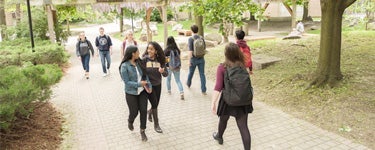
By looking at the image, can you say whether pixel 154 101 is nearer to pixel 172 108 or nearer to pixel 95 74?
pixel 172 108

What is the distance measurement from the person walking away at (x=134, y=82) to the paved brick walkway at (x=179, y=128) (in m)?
0.53

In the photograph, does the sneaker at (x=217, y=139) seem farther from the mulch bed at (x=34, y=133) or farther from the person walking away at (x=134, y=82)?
the mulch bed at (x=34, y=133)

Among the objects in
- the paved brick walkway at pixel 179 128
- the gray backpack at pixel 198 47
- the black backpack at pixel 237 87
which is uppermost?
the gray backpack at pixel 198 47

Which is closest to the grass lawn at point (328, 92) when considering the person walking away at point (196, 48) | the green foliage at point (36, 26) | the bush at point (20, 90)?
the person walking away at point (196, 48)

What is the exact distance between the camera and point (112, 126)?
5691 mm

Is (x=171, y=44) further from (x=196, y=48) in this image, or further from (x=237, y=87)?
(x=237, y=87)

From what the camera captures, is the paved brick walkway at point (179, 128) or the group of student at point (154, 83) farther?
the paved brick walkway at point (179, 128)

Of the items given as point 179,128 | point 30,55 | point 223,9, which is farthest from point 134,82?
point 30,55

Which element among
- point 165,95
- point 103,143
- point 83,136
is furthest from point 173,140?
point 165,95

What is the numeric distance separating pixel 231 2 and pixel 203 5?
34.1 inches

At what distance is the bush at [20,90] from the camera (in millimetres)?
4203

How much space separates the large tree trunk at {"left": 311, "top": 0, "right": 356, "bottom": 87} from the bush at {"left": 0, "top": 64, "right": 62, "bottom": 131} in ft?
17.7

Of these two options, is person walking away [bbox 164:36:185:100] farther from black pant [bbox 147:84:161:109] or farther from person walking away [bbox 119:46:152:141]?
person walking away [bbox 119:46:152:141]

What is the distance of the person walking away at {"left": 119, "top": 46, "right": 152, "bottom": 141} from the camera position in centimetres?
466
